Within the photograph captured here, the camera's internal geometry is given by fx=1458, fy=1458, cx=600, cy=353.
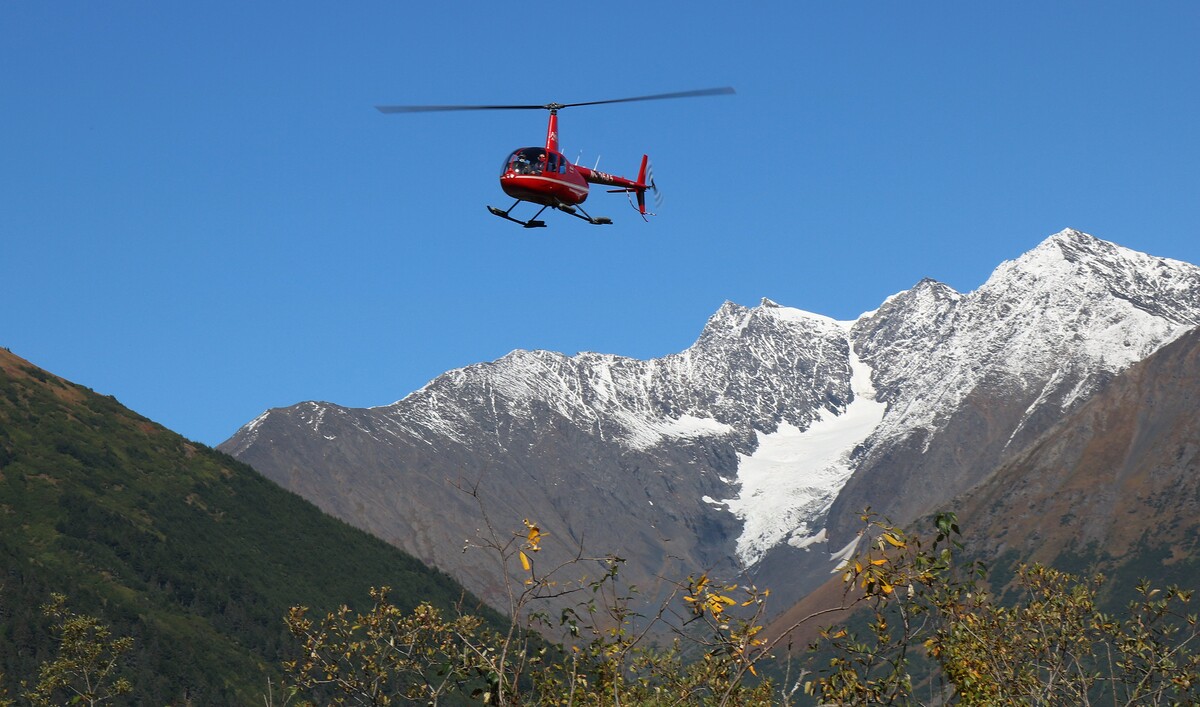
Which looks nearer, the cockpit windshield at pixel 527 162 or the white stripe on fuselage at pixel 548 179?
the white stripe on fuselage at pixel 548 179

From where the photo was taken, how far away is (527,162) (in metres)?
56.0

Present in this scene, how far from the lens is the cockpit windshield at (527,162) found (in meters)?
55.9

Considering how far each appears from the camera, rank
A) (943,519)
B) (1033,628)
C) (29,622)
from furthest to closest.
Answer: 1. (29,622)
2. (1033,628)
3. (943,519)

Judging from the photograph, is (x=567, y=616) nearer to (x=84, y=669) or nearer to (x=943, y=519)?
(x=943, y=519)

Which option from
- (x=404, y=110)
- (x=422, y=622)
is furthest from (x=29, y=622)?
(x=422, y=622)

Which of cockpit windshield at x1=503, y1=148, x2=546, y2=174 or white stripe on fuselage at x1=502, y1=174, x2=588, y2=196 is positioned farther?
cockpit windshield at x1=503, y1=148, x2=546, y2=174

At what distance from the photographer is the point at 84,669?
2044 inches

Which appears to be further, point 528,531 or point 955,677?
point 955,677

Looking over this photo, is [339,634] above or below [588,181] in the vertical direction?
below

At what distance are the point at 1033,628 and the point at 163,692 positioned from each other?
5560 inches

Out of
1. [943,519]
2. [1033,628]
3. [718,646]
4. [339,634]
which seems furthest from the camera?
[1033,628]

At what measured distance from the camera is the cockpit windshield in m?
55.9

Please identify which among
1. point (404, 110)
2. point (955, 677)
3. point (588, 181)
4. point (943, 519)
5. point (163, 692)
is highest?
point (588, 181)

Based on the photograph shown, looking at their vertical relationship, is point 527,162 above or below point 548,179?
above
